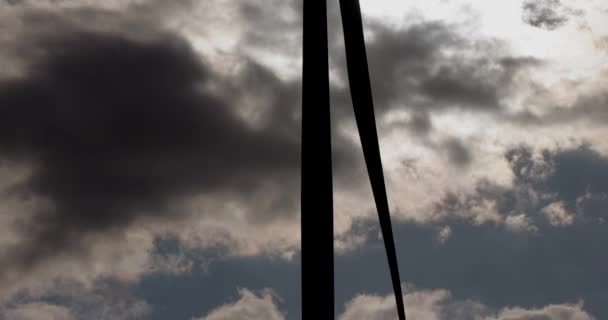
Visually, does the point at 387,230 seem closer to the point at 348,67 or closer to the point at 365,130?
the point at 365,130

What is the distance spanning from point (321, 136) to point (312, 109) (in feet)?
1.52

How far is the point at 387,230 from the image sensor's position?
15672 millimetres

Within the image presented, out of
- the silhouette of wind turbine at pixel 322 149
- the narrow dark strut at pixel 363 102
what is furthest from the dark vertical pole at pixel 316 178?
the narrow dark strut at pixel 363 102

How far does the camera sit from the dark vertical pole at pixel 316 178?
11023mm

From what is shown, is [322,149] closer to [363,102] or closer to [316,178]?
[316,178]

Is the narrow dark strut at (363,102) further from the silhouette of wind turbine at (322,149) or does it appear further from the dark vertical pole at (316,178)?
the dark vertical pole at (316,178)

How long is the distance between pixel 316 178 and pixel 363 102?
344 cm

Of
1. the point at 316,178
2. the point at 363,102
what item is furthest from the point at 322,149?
the point at 363,102

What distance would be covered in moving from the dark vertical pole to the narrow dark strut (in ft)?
5.79

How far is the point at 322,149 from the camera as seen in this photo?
12.2m

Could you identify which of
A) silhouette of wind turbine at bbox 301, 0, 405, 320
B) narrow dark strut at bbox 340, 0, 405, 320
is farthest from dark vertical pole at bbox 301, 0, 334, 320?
narrow dark strut at bbox 340, 0, 405, 320

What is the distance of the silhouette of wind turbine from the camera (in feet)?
36.5

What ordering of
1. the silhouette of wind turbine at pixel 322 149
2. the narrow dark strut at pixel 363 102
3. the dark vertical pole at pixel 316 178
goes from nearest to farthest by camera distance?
1. the dark vertical pole at pixel 316 178
2. the silhouette of wind turbine at pixel 322 149
3. the narrow dark strut at pixel 363 102

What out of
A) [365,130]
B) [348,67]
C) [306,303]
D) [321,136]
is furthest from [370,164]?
[306,303]
